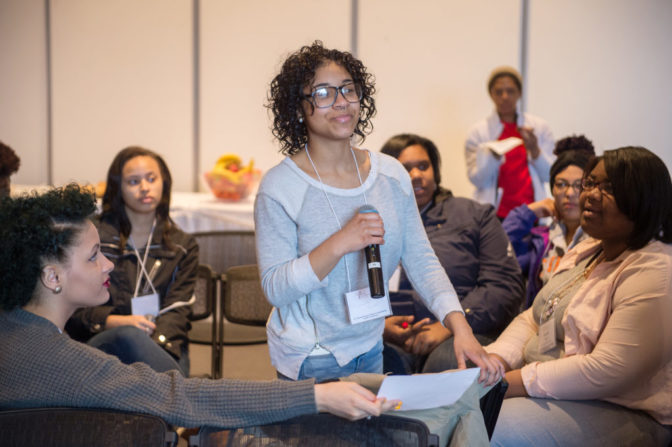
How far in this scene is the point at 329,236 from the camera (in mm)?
1588

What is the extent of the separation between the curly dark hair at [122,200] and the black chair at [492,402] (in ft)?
5.80

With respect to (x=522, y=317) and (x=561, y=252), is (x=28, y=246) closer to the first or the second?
(x=522, y=317)

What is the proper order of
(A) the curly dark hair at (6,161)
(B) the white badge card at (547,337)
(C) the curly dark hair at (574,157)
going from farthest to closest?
1. (A) the curly dark hair at (6,161)
2. (C) the curly dark hair at (574,157)
3. (B) the white badge card at (547,337)

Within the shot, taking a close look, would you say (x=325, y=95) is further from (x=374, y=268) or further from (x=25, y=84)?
(x=25, y=84)

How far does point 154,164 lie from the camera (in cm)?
312

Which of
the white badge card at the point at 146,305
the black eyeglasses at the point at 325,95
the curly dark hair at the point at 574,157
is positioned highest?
the black eyeglasses at the point at 325,95

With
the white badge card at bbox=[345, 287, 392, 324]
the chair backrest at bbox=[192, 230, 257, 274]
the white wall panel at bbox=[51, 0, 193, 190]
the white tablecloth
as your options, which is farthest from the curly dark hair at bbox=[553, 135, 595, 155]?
the white wall panel at bbox=[51, 0, 193, 190]

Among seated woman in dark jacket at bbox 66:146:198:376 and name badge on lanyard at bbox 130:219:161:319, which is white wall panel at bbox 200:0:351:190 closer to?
seated woman in dark jacket at bbox 66:146:198:376

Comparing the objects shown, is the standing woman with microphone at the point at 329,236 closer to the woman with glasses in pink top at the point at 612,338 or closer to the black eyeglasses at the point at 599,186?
A: the woman with glasses in pink top at the point at 612,338

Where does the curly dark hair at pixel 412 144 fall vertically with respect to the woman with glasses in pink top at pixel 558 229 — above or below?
above

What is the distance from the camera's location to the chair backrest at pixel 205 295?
125 inches

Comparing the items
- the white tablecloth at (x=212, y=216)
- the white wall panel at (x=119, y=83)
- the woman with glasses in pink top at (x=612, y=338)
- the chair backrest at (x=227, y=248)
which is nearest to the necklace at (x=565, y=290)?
the woman with glasses in pink top at (x=612, y=338)

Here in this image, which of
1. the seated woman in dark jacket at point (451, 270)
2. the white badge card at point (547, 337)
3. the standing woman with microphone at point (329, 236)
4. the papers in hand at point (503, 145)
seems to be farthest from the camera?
the papers in hand at point (503, 145)

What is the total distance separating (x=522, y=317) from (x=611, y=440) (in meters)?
0.63
